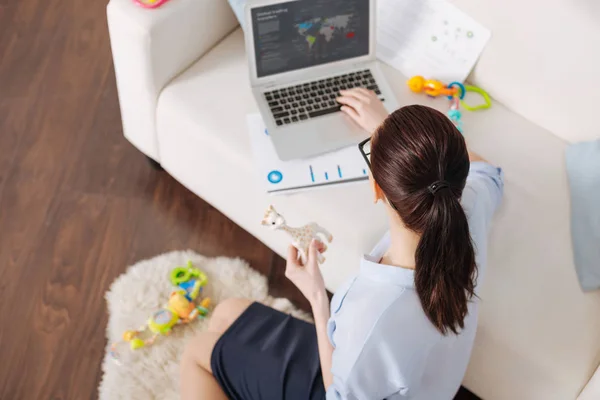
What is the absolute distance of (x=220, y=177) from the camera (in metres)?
1.63

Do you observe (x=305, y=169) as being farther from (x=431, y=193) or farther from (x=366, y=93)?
(x=431, y=193)

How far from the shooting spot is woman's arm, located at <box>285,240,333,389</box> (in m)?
1.14

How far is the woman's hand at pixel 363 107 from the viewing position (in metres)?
1.48

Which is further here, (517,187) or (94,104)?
(94,104)

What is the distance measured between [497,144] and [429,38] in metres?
0.34

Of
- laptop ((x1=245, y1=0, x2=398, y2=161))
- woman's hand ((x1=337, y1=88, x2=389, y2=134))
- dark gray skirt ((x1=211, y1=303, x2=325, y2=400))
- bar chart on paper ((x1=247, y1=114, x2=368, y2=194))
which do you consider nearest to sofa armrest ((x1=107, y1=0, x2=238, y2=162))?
laptop ((x1=245, y1=0, x2=398, y2=161))

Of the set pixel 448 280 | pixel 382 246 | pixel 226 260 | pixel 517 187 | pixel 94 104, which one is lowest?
pixel 226 260

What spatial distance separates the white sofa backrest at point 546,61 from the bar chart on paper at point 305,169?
47cm

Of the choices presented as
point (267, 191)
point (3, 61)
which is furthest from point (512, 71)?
point (3, 61)

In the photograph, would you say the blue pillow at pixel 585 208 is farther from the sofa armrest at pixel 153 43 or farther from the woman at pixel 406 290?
the sofa armrest at pixel 153 43

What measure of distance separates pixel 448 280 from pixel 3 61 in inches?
76.1

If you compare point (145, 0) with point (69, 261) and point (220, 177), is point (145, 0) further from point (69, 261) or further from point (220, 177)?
point (69, 261)

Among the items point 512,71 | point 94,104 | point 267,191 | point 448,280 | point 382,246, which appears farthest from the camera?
point 94,104

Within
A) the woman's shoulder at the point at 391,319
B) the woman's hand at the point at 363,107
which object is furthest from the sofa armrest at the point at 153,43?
the woman's shoulder at the point at 391,319
